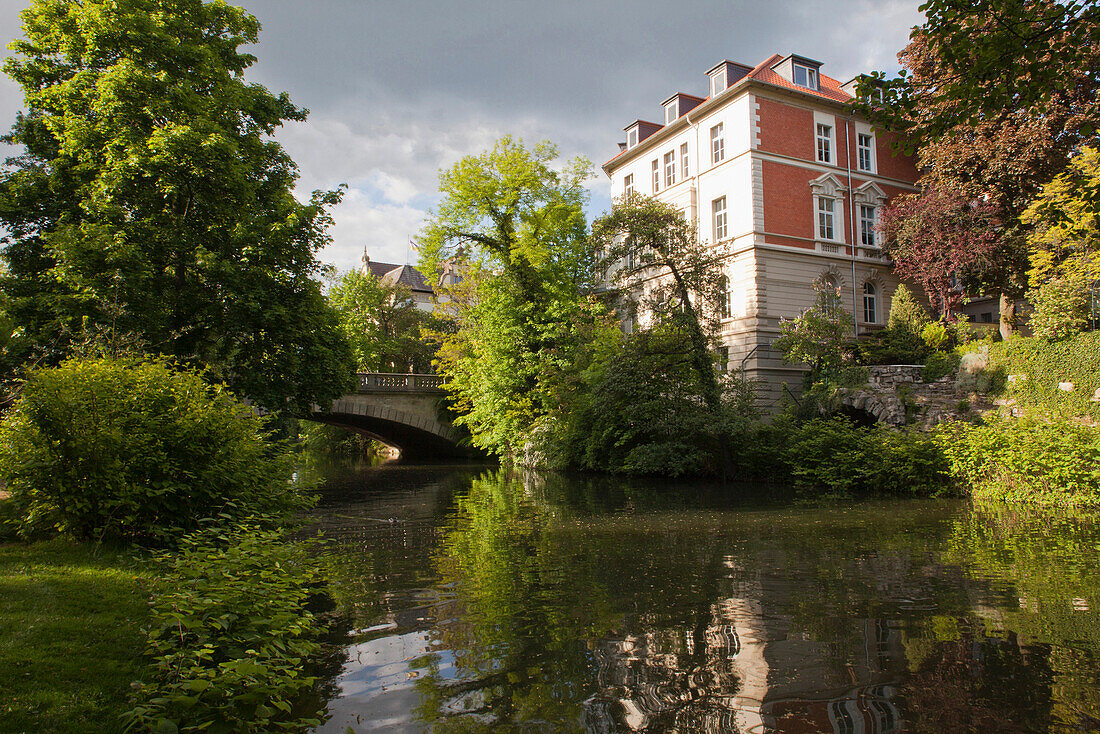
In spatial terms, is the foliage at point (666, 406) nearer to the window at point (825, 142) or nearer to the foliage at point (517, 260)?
the foliage at point (517, 260)

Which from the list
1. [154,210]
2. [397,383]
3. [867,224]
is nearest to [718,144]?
[867,224]

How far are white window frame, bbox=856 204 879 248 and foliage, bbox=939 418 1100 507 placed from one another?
56.9ft

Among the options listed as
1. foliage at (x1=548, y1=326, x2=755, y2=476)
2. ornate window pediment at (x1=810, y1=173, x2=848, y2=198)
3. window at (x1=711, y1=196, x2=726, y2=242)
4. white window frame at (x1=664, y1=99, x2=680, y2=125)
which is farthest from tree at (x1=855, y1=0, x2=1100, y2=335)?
white window frame at (x1=664, y1=99, x2=680, y2=125)

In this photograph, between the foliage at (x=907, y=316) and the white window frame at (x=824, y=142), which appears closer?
the foliage at (x=907, y=316)

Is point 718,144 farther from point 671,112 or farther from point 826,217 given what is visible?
point 826,217

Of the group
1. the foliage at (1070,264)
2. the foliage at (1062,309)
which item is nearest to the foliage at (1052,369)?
the foliage at (1062,309)

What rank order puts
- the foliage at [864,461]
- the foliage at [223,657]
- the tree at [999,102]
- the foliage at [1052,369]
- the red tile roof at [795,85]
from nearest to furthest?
the foliage at [223,657], the tree at [999,102], the foliage at [864,461], the foliage at [1052,369], the red tile roof at [795,85]

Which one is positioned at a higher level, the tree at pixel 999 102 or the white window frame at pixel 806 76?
the white window frame at pixel 806 76

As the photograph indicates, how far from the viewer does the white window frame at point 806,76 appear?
30344mm

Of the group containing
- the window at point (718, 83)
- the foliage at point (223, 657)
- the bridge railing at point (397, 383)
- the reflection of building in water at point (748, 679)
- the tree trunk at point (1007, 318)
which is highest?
the window at point (718, 83)

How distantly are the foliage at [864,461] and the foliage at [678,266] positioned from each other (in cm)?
303

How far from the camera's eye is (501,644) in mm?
5824

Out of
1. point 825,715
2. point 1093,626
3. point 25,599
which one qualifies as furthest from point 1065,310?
point 25,599

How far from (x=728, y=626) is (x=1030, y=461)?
1051 centimetres
